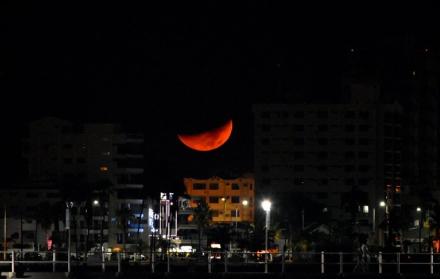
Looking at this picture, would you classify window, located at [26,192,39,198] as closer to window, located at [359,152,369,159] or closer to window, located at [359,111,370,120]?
window, located at [359,152,369,159]

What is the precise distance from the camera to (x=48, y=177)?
16188cm

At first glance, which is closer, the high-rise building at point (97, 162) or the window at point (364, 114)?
the high-rise building at point (97, 162)

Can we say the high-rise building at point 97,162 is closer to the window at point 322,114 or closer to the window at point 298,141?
the window at point 298,141

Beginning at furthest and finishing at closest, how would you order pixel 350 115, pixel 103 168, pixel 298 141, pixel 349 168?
pixel 298 141, pixel 350 115, pixel 349 168, pixel 103 168

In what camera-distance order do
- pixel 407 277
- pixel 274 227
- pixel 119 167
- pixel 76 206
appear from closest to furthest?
pixel 407 277 < pixel 274 227 < pixel 76 206 < pixel 119 167

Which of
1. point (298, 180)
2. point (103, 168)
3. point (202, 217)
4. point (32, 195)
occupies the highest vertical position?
point (103, 168)

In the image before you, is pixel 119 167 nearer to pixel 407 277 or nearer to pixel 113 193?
pixel 113 193

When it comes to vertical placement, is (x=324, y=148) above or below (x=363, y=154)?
above

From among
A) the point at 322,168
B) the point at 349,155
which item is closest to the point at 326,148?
the point at 322,168

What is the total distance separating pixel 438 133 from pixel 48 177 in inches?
2563

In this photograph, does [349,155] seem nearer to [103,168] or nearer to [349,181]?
[349,181]

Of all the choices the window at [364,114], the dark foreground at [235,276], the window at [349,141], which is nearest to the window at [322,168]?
the window at [349,141]

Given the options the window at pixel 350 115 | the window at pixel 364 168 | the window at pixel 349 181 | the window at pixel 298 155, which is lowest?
the window at pixel 349 181

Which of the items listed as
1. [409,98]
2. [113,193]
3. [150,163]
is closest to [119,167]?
[113,193]
